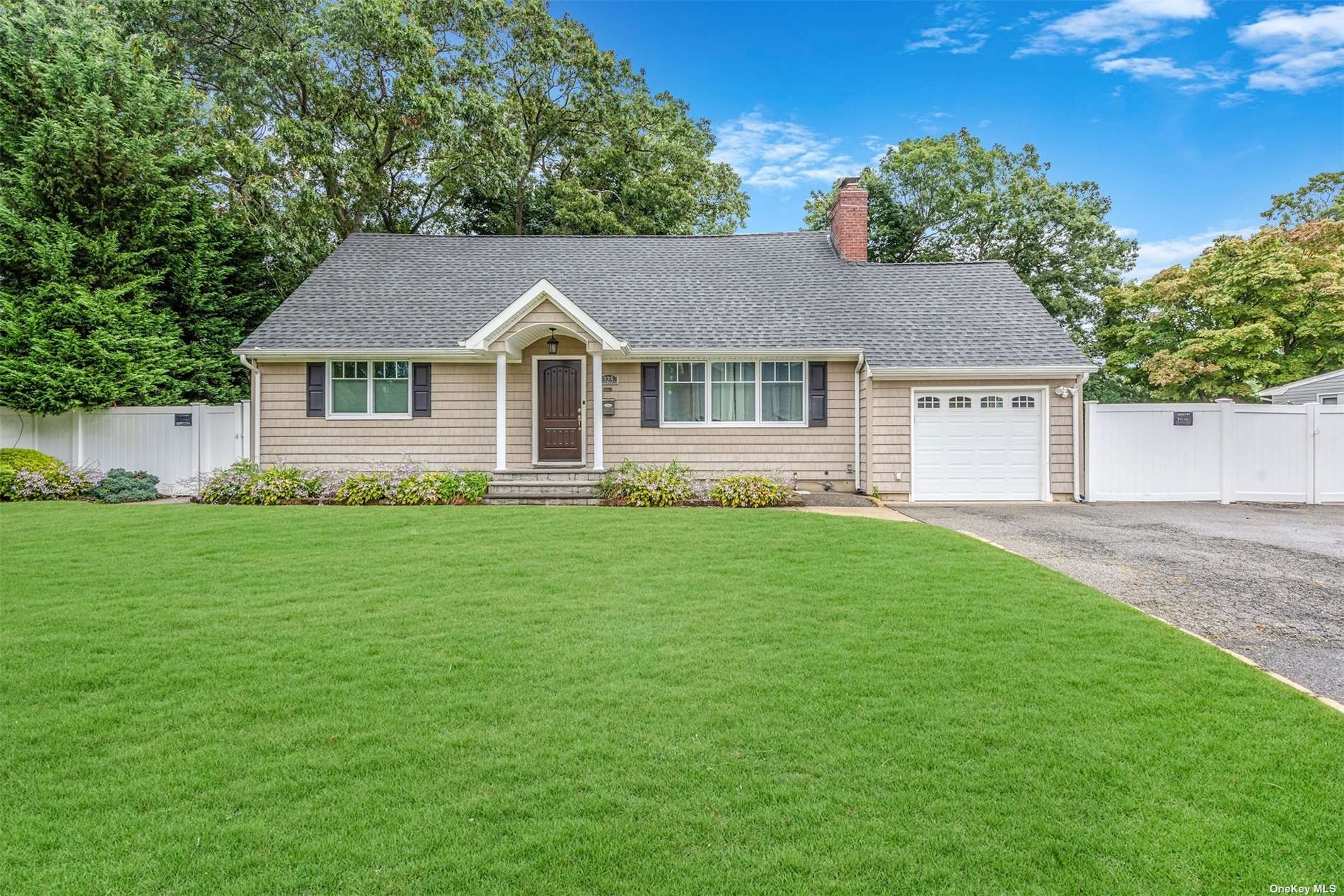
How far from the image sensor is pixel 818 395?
13117mm

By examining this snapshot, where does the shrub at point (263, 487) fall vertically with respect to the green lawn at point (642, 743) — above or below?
above

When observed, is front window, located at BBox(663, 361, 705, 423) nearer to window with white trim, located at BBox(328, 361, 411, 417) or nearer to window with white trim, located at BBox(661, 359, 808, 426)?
window with white trim, located at BBox(661, 359, 808, 426)

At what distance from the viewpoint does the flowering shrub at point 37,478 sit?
11.9 meters

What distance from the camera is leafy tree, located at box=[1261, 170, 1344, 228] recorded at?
26.3m

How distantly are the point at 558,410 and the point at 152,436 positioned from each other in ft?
27.2

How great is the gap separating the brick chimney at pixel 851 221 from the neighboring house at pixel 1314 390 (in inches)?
399

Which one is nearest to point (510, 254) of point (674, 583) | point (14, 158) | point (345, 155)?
point (345, 155)

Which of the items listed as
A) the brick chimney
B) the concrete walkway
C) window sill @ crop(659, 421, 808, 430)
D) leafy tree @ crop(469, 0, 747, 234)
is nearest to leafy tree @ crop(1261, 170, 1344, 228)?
the brick chimney

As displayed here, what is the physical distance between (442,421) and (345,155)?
36.3ft

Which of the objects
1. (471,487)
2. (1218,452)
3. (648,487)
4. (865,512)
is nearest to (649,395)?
(648,487)

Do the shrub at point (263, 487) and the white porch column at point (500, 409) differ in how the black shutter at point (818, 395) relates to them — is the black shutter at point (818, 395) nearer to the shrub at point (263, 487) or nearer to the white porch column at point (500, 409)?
the white porch column at point (500, 409)

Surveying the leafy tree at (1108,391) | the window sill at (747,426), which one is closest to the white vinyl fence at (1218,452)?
the window sill at (747,426)

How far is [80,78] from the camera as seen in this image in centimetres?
1396

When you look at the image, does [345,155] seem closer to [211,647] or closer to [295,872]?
[211,647]
